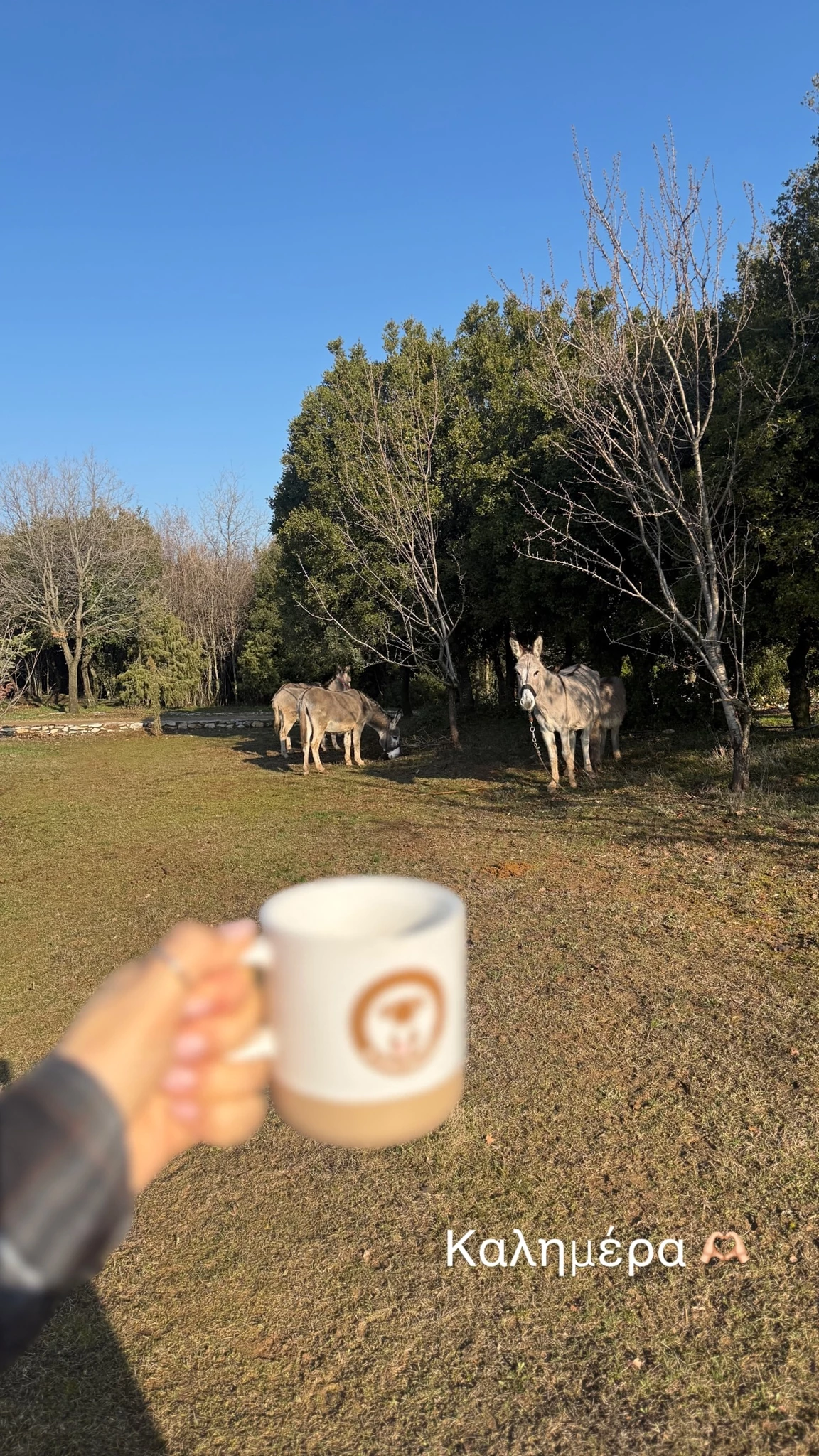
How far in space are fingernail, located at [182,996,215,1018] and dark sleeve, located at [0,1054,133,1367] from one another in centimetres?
14

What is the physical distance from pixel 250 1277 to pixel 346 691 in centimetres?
1434

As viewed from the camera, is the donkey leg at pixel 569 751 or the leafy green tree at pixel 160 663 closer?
the donkey leg at pixel 569 751

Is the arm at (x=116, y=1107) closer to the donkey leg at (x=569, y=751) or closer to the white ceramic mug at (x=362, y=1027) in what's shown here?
the white ceramic mug at (x=362, y=1027)

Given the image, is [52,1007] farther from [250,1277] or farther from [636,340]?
[636,340]

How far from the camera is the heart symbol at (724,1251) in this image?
3479 millimetres

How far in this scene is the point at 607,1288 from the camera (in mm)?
3406

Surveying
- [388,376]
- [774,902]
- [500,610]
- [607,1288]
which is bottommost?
[607,1288]

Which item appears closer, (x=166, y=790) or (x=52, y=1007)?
(x=52, y=1007)

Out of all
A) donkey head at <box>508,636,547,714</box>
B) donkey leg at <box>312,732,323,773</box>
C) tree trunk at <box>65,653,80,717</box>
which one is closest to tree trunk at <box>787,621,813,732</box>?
donkey head at <box>508,636,547,714</box>

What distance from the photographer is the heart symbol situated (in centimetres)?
348

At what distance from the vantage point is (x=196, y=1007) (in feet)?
3.46

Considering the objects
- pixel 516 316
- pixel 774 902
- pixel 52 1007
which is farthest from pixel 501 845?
pixel 516 316

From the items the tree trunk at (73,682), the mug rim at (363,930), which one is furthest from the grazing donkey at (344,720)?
the tree trunk at (73,682)

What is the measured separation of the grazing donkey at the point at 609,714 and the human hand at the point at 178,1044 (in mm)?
12577
